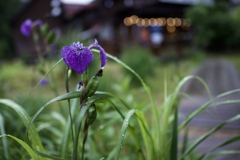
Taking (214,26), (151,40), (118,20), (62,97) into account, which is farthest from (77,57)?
(118,20)

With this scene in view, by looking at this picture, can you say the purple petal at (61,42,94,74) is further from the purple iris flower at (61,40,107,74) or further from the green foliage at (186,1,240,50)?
the green foliage at (186,1,240,50)

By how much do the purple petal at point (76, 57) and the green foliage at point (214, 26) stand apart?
11854 millimetres

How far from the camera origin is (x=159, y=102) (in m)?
4.02

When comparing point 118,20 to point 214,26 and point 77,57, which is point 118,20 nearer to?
point 214,26

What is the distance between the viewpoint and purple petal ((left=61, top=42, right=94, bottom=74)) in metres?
0.72

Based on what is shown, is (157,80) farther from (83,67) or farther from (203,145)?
(83,67)

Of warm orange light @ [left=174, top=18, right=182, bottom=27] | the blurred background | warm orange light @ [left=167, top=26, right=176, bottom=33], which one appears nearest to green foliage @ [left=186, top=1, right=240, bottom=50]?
the blurred background

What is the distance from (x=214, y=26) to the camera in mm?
11758

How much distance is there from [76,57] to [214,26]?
12109 millimetres

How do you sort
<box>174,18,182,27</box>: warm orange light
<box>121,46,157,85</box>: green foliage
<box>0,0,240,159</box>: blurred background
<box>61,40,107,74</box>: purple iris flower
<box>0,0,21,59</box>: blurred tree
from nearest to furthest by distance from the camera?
1. <box>61,40,107,74</box>: purple iris flower
2. <box>121,46,157,85</box>: green foliage
3. <box>0,0,240,159</box>: blurred background
4. <box>174,18,182,27</box>: warm orange light
5. <box>0,0,21,59</box>: blurred tree

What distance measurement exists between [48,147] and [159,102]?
246 centimetres

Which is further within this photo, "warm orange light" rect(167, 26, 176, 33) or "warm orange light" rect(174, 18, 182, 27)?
"warm orange light" rect(167, 26, 176, 33)

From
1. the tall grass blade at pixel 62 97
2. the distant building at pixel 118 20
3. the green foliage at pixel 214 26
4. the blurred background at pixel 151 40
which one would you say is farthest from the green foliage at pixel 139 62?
the green foliage at pixel 214 26

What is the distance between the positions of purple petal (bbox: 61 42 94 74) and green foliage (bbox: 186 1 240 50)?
11854 mm
